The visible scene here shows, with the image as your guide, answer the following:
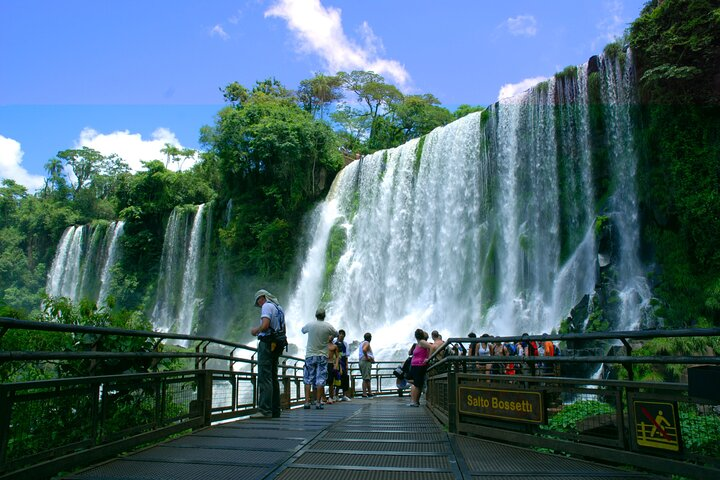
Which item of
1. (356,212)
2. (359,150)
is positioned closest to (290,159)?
(356,212)

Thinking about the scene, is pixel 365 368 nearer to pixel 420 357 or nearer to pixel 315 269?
pixel 420 357

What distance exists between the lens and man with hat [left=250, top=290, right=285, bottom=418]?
25.3ft

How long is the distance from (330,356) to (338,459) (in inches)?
266

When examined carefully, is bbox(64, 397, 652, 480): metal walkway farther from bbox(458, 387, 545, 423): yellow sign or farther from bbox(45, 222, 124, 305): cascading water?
bbox(45, 222, 124, 305): cascading water

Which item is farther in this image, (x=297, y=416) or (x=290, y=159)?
(x=290, y=159)

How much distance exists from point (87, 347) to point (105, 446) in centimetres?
131

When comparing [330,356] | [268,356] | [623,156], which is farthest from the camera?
[623,156]

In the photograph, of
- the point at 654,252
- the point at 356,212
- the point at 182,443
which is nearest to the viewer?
the point at 182,443

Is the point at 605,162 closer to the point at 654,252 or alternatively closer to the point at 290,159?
the point at 654,252

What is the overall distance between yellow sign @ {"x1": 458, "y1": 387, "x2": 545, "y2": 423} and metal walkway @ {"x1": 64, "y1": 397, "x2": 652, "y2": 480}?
28cm

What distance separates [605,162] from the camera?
2178 centimetres

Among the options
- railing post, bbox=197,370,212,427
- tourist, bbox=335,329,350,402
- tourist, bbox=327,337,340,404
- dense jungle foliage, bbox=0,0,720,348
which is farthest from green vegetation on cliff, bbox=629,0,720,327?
railing post, bbox=197,370,212,427

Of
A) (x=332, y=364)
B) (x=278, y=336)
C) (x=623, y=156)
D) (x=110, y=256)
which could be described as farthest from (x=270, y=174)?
(x=278, y=336)

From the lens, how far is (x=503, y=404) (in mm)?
5434
